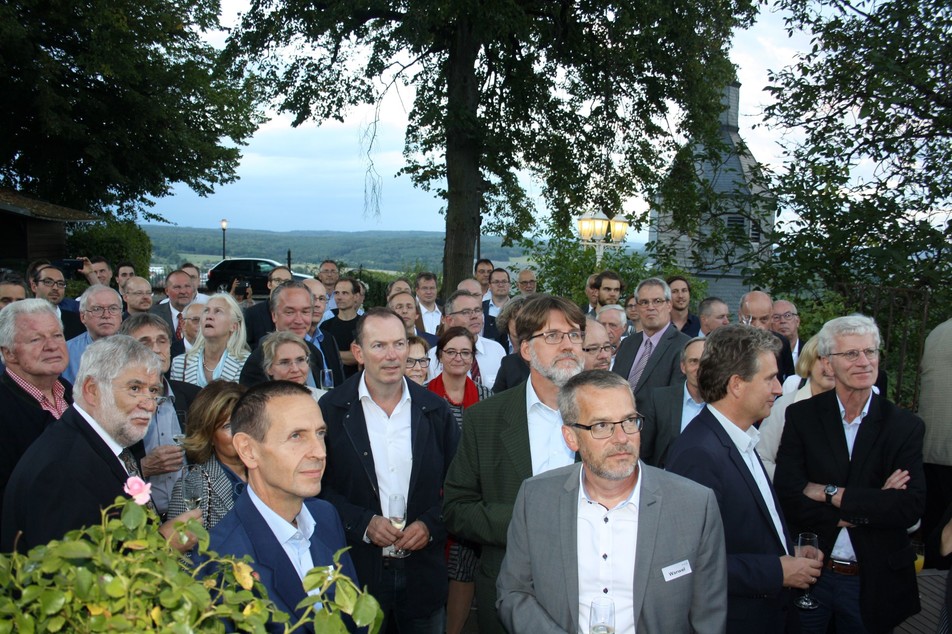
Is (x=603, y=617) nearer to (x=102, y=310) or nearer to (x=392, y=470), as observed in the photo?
(x=392, y=470)

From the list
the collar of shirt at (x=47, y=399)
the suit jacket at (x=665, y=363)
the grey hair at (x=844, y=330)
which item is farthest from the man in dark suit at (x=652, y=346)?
the collar of shirt at (x=47, y=399)

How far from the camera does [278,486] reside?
2621 mm

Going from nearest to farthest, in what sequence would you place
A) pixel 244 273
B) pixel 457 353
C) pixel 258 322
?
pixel 457 353, pixel 258 322, pixel 244 273

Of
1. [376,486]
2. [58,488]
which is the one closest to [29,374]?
[58,488]

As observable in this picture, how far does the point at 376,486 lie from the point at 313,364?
2.18 meters

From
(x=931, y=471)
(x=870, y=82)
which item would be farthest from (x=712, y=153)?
(x=931, y=471)

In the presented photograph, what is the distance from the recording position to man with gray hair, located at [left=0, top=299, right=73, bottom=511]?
3.70m

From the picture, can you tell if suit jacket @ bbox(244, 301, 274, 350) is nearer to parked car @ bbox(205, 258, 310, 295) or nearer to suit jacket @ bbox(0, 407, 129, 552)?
suit jacket @ bbox(0, 407, 129, 552)

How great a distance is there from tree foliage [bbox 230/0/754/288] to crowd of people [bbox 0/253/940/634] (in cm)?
1160

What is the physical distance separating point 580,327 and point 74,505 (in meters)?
2.29

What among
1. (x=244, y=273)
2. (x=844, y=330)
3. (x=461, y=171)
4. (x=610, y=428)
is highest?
(x=461, y=171)

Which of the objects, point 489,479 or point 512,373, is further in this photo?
point 512,373

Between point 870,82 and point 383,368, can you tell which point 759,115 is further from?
point 383,368

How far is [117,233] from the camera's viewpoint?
27266mm
